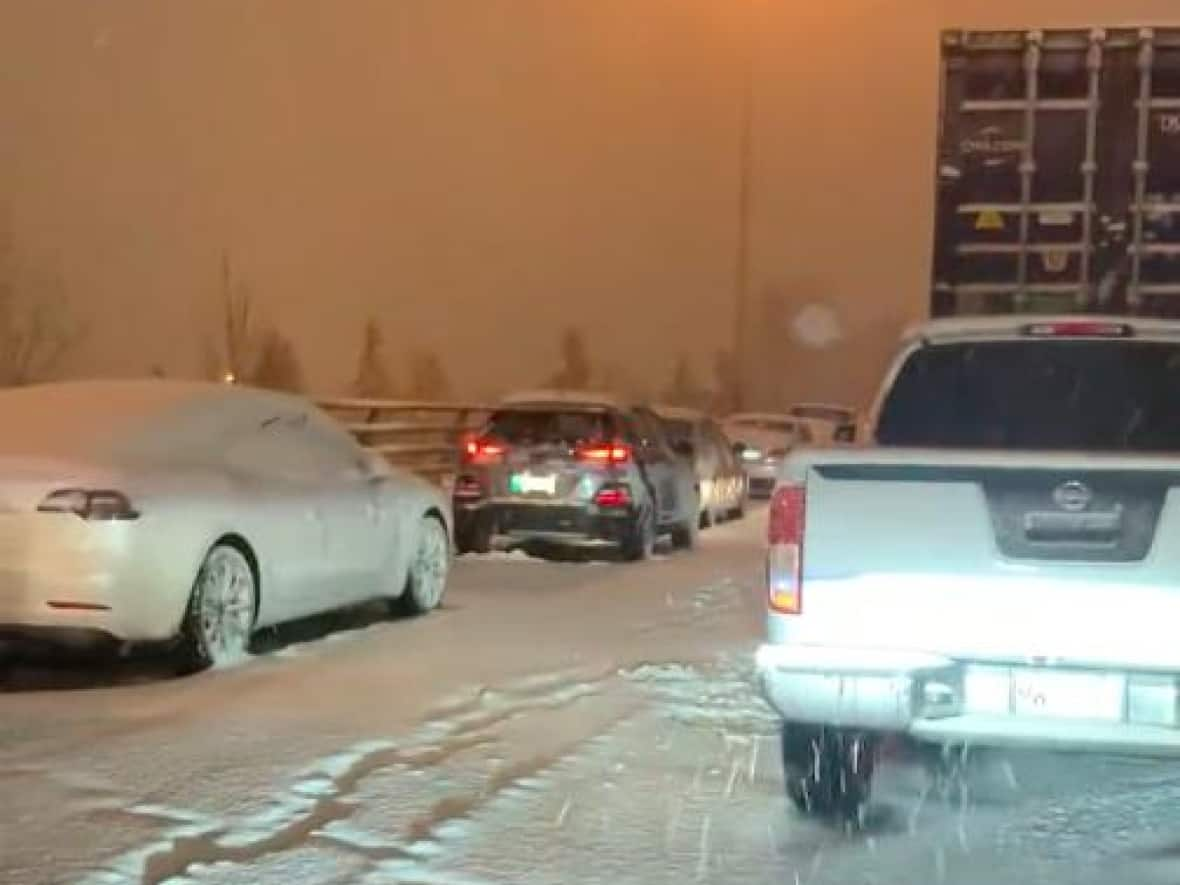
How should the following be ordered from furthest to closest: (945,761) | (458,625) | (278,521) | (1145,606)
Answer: (458,625), (278,521), (945,761), (1145,606)

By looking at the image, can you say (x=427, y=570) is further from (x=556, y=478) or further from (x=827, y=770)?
(x=827, y=770)

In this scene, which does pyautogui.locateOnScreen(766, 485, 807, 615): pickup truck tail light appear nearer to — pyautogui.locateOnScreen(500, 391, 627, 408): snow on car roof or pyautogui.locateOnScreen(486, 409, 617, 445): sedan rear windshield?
pyautogui.locateOnScreen(486, 409, 617, 445): sedan rear windshield

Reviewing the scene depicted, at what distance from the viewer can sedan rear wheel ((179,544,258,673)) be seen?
906cm

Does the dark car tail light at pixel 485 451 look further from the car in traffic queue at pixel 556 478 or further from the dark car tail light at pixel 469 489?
the dark car tail light at pixel 469 489

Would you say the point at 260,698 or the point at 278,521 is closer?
the point at 260,698

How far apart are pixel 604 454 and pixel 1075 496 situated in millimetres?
10344

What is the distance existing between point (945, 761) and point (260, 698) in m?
3.16

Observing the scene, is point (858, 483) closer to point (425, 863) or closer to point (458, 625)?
point (425, 863)

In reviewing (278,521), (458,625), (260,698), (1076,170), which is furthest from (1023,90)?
(260,698)

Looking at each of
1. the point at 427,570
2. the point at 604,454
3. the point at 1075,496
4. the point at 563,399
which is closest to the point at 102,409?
the point at 427,570

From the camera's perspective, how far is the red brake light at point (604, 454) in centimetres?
1595

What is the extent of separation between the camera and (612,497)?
52.3ft

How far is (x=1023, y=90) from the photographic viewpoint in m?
19.0

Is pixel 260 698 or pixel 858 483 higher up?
pixel 858 483
